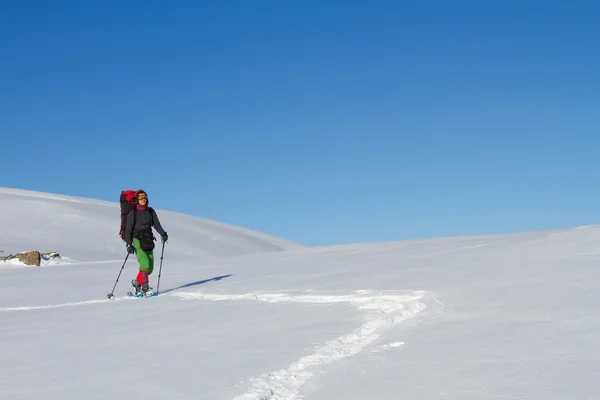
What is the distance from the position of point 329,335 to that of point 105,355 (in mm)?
2370

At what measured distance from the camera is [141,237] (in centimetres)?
1185

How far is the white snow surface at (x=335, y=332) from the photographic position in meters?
5.06

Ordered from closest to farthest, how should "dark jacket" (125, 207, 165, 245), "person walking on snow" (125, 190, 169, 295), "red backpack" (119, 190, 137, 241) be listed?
Result: 1. "person walking on snow" (125, 190, 169, 295)
2. "dark jacket" (125, 207, 165, 245)
3. "red backpack" (119, 190, 137, 241)

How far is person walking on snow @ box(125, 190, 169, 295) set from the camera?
1170 cm

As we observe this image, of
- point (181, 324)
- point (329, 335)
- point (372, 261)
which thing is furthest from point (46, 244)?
point (329, 335)

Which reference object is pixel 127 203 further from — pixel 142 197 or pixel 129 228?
pixel 129 228

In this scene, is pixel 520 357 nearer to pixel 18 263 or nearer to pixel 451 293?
pixel 451 293

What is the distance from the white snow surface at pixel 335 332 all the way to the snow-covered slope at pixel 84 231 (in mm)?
17261

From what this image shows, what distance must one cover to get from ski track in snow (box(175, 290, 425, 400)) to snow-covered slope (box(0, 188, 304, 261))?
19.6 metres

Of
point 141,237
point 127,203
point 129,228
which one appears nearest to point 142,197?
point 127,203

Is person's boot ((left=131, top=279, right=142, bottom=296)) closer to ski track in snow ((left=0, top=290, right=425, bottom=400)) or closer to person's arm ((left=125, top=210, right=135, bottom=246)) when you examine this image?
ski track in snow ((left=0, top=290, right=425, bottom=400))

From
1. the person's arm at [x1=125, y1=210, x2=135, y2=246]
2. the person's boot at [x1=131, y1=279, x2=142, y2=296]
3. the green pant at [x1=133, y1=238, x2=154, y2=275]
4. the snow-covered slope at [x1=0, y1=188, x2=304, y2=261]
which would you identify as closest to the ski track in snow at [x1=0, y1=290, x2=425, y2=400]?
the person's boot at [x1=131, y1=279, x2=142, y2=296]

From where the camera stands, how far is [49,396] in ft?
17.4

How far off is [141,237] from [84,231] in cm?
2436
